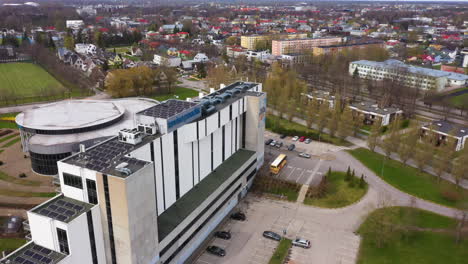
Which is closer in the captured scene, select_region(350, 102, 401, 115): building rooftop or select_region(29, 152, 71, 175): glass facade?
select_region(29, 152, 71, 175): glass facade

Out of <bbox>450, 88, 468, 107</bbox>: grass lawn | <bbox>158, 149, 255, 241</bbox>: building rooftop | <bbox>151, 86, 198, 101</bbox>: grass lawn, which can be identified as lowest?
<bbox>151, 86, 198, 101</bbox>: grass lawn

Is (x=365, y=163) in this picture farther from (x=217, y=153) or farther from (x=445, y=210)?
(x=217, y=153)

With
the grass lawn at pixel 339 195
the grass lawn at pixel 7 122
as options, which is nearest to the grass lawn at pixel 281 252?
the grass lawn at pixel 339 195

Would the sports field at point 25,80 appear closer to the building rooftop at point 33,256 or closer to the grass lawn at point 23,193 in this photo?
the grass lawn at point 23,193

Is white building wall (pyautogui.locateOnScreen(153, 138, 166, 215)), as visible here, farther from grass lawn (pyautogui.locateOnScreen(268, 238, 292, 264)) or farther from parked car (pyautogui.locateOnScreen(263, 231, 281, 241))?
grass lawn (pyautogui.locateOnScreen(268, 238, 292, 264))

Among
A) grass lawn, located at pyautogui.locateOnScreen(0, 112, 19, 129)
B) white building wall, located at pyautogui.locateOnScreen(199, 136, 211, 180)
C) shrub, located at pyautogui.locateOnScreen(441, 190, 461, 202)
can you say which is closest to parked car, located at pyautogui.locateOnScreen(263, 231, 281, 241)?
white building wall, located at pyautogui.locateOnScreen(199, 136, 211, 180)

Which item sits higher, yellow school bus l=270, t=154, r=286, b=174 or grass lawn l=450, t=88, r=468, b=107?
grass lawn l=450, t=88, r=468, b=107
